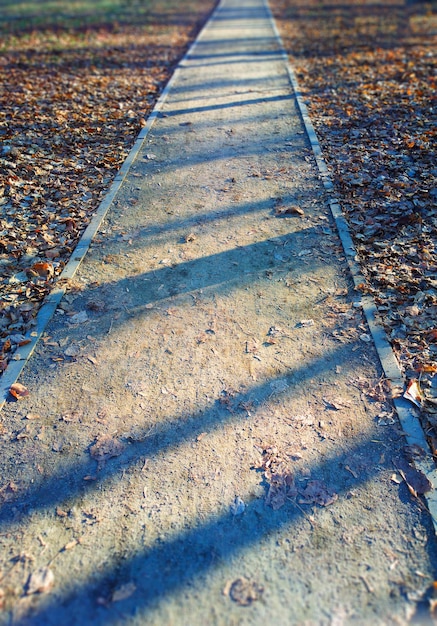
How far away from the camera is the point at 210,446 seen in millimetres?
3303

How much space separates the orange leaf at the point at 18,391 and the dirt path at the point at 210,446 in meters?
0.05

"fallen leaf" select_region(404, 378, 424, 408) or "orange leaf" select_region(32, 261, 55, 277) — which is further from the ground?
"orange leaf" select_region(32, 261, 55, 277)

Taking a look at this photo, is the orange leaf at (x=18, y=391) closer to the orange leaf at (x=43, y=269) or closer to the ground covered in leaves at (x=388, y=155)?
the orange leaf at (x=43, y=269)

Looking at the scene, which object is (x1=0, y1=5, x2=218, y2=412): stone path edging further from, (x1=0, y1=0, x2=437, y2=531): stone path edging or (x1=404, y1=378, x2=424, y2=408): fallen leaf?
(x1=404, y1=378, x2=424, y2=408): fallen leaf

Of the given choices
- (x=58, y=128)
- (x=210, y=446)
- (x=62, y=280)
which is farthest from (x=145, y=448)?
(x=58, y=128)

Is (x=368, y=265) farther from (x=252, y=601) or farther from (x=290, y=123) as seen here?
(x=290, y=123)

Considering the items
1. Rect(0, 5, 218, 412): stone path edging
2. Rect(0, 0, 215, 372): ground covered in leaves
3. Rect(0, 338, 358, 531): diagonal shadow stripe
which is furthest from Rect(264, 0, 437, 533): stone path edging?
Rect(0, 0, 215, 372): ground covered in leaves

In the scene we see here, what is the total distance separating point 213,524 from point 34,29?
1866 cm

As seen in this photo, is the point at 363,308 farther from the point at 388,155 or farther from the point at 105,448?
the point at 388,155

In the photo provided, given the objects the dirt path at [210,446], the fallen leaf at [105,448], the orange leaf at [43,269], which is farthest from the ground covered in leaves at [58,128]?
the fallen leaf at [105,448]

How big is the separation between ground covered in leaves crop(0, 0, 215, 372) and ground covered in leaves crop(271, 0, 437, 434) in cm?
335

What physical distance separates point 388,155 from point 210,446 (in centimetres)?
563

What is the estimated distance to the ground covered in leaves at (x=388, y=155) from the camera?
4.34 m

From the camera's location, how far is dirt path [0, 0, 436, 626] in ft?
8.43
